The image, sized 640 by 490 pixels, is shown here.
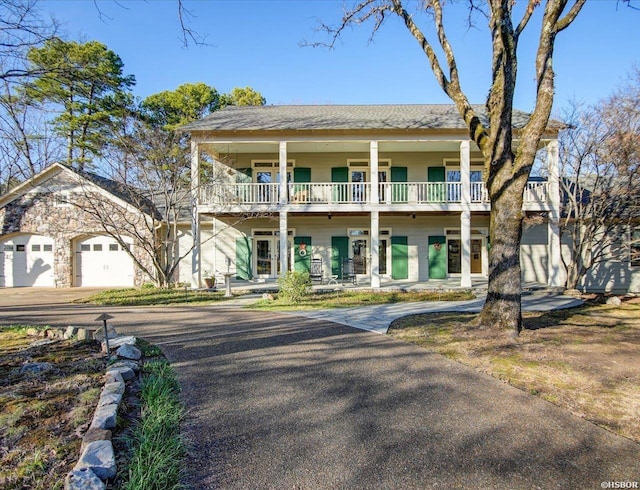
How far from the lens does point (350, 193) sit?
13328 millimetres

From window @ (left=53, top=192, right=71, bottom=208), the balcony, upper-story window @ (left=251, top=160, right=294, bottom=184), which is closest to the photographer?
the balcony

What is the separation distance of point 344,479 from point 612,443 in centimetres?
226

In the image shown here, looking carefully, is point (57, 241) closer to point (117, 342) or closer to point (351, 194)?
point (117, 342)

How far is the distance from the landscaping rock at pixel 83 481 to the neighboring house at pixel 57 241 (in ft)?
45.4

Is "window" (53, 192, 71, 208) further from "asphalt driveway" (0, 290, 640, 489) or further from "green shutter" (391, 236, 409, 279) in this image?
"green shutter" (391, 236, 409, 279)

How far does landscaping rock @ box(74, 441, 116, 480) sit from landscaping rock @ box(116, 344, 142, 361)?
2396 mm

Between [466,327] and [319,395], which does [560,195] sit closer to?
[466,327]

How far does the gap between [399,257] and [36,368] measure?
12776 millimetres

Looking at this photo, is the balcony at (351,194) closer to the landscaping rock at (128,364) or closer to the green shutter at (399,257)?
the green shutter at (399,257)

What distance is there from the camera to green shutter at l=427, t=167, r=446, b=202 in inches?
536

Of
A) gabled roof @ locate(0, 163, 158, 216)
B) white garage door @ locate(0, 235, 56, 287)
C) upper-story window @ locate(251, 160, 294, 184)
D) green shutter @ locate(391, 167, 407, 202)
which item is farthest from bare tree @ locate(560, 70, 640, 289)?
white garage door @ locate(0, 235, 56, 287)

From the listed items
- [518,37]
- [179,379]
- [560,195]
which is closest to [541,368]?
[179,379]

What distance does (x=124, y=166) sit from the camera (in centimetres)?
1327

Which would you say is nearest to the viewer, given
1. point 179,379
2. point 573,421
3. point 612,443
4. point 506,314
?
point 612,443
